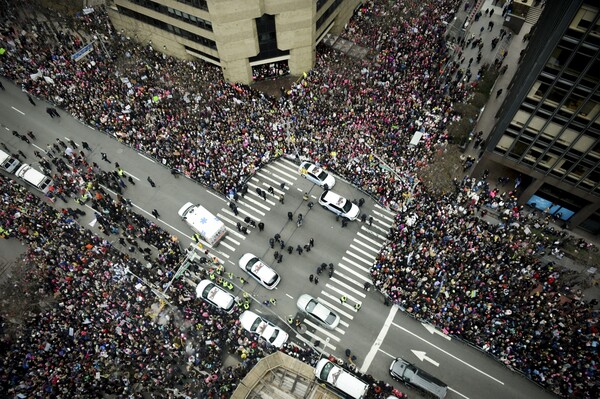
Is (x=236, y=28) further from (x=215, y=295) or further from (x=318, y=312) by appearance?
(x=318, y=312)

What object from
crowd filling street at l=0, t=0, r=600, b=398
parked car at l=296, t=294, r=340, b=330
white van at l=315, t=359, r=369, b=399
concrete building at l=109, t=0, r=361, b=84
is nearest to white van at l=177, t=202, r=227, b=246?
crowd filling street at l=0, t=0, r=600, b=398

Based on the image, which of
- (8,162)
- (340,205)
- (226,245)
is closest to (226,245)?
(226,245)

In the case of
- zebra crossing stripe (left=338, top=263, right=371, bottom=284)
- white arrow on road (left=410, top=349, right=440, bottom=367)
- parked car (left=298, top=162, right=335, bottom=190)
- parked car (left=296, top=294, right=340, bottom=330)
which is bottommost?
parked car (left=296, top=294, right=340, bottom=330)

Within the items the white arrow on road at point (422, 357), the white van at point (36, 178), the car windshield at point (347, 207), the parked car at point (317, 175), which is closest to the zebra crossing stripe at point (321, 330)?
the white arrow on road at point (422, 357)

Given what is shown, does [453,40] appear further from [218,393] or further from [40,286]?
[40,286]

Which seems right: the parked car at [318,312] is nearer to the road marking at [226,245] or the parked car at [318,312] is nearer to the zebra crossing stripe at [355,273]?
the zebra crossing stripe at [355,273]

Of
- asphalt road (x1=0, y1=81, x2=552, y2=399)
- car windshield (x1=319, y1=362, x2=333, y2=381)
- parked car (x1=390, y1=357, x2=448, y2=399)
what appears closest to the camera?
parked car (x1=390, y1=357, x2=448, y2=399)

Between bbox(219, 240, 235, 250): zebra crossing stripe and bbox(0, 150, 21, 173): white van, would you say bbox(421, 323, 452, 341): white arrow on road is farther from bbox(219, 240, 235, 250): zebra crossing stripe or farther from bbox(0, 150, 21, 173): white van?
bbox(0, 150, 21, 173): white van
